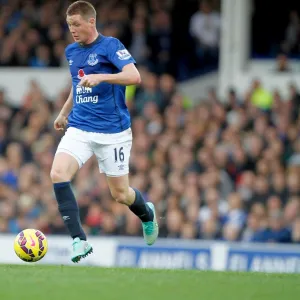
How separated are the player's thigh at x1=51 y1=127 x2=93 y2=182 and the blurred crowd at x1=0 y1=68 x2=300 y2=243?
5.61 meters

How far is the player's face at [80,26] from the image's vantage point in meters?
9.84

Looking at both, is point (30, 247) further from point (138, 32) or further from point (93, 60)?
point (138, 32)

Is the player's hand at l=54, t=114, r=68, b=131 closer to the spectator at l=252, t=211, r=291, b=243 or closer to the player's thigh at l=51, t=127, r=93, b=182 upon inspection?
the player's thigh at l=51, t=127, r=93, b=182

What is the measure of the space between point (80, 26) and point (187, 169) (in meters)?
7.48

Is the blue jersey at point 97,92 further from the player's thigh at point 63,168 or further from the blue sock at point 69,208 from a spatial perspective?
the blue sock at point 69,208

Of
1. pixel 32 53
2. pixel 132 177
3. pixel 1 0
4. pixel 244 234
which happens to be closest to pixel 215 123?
pixel 132 177

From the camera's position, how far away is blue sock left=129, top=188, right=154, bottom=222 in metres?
10.7

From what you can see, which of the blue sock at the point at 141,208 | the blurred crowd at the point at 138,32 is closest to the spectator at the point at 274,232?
the blue sock at the point at 141,208

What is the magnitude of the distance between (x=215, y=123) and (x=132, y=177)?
1.59m

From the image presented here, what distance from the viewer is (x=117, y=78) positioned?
9578 mm

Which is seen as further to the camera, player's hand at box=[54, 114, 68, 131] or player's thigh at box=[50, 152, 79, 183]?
player's hand at box=[54, 114, 68, 131]

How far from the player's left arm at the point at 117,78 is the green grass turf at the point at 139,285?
5.38 ft

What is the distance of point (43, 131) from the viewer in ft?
63.9

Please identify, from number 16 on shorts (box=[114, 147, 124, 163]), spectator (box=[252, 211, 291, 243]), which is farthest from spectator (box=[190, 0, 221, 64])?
number 16 on shorts (box=[114, 147, 124, 163])
